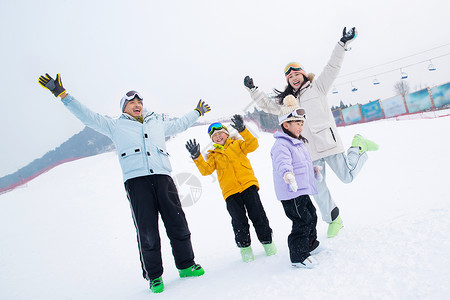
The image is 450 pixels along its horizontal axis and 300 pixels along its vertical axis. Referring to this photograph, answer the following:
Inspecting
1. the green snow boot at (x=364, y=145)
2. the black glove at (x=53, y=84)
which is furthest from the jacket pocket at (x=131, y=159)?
the green snow boot at (x=364, y=145)

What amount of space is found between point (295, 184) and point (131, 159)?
1.75 meters

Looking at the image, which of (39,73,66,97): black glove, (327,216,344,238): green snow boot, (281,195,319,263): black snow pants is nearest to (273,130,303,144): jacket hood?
(281,195,319,263): black snow pants

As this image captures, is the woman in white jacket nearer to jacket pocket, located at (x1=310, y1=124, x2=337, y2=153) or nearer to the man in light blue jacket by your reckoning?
jacket pocket, located at (x1=310, y1=124, x2=337, y2=153)

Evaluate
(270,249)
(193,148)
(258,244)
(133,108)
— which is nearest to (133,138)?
(133,108)

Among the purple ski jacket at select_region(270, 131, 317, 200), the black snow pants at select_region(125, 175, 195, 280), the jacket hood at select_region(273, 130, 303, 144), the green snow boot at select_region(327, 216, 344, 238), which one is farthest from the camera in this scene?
the green snow boot at select_region(327, 216, 344, 238)

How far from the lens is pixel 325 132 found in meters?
3.34

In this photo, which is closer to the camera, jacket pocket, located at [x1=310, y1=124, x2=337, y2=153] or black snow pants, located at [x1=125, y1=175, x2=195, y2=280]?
black snow pants, located at [x1=125, y1=175, x2=195, y2=280]

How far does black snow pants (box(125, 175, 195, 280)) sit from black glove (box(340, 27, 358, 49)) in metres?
2.61

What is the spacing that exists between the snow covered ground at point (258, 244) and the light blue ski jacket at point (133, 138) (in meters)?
1.24

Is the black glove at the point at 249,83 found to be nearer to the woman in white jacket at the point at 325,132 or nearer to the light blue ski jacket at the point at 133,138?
the woman in white jacket at the point at 325,132

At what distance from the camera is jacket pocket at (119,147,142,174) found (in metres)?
3.00

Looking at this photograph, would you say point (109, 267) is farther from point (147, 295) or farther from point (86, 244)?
point (147, 295)

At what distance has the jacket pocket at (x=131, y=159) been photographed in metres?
3.00

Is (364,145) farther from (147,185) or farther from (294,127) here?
(147,185)
